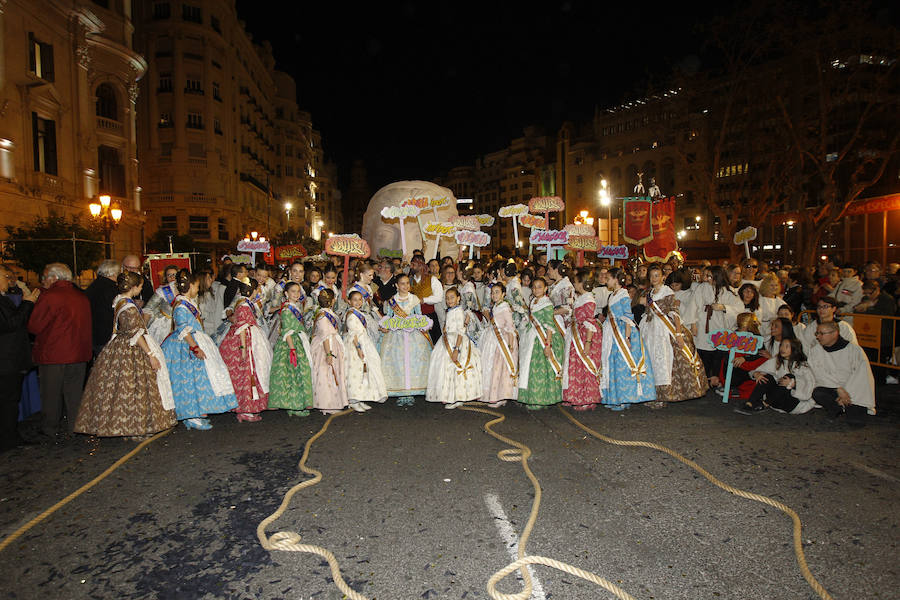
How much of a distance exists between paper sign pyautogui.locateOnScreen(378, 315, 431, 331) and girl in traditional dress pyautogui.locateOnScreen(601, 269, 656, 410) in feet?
7.84

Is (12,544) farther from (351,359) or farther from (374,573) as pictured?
(351,359)

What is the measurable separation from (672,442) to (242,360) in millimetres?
4894

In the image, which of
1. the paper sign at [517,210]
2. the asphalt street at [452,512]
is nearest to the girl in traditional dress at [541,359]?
the asphalt street at [452,512]

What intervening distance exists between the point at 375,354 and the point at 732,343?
15.5 ft

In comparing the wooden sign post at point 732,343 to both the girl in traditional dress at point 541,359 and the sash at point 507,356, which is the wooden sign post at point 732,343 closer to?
the girl in traditional dress at point 541,359

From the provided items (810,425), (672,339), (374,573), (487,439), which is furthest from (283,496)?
(810,425)

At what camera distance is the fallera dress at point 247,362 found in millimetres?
6312

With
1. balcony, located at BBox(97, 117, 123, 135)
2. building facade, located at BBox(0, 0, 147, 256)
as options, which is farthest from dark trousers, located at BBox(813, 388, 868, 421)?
balcony, located at BBox(97, 117, 123, 135)

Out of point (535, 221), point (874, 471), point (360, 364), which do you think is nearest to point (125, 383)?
point (360, 364)

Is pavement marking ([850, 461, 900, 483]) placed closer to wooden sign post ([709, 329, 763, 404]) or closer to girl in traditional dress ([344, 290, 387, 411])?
wooden sign post ([709, 329, 763, 404])

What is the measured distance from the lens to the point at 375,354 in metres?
6.91

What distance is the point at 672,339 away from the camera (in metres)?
6.87

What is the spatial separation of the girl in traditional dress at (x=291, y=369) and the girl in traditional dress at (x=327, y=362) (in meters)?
0.14

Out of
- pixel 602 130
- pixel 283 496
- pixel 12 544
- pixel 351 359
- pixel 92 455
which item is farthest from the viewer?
pixel 602 130
